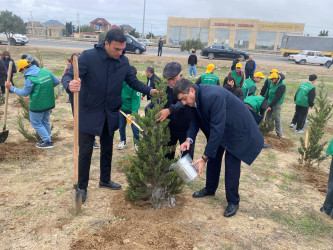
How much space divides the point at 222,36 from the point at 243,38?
3631mm

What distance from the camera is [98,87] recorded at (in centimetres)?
323

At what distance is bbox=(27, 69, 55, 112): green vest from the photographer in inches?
191

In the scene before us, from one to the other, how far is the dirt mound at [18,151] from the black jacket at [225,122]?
3.33m

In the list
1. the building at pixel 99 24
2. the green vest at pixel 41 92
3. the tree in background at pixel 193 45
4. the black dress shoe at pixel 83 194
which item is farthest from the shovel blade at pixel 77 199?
the building at pixel 99 24

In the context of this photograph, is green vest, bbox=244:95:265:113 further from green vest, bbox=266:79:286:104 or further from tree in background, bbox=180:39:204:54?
tree in background, bbox=180:39:204:54

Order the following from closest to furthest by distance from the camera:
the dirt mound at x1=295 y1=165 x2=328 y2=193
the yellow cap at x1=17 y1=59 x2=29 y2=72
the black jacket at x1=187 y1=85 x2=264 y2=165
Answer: the black jacket at x1=187 y1=85 x2=264 y2=165, the dirt mound at x1=295 y1=165 x2=328 y2=193, the yellow cap at x1=17 y1=59 x2=29 y2=72

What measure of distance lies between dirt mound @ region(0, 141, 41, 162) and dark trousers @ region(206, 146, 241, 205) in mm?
3180

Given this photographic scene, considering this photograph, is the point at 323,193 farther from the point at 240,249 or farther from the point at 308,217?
the point at 240,249

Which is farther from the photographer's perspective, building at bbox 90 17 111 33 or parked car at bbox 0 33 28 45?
building at bbox 90 17 111 33

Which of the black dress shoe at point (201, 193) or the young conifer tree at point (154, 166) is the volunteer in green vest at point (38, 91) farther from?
the black dress shoe at point (201, 193)

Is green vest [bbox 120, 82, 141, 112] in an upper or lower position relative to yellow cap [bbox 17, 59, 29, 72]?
lower

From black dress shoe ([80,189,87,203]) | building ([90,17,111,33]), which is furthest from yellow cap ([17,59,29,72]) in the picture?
building ([90,17,111,33])

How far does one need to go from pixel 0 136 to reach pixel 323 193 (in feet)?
18.9

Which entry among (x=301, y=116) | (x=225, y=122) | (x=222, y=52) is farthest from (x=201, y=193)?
(x=222, y=52)
